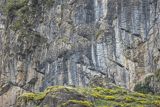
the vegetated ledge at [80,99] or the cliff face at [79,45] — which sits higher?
the cliff face at [79,45]

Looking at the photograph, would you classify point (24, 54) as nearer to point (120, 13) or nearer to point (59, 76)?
point (59, 76)

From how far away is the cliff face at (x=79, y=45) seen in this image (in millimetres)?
67625

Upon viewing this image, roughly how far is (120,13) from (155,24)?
5.20 meters

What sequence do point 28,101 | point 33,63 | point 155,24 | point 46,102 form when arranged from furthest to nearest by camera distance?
1. point 33,63
2. point 155,24
3. point 28,101
4. point 46,102

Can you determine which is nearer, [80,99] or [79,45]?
[80,99]

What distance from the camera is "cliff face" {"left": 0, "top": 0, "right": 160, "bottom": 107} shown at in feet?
222

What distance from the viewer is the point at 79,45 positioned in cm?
7206

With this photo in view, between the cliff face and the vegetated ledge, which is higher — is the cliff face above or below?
above

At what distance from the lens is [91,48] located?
71188 mm

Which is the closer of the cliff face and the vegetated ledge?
the vegetated ledge

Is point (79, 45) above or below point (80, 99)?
above

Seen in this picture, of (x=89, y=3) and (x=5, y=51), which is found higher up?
(x=89, y=3)

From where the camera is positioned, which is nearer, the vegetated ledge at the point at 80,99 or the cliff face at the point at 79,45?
the vegetated ledge at the point at 80,99

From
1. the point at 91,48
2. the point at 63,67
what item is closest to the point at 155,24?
the point at 91,48
